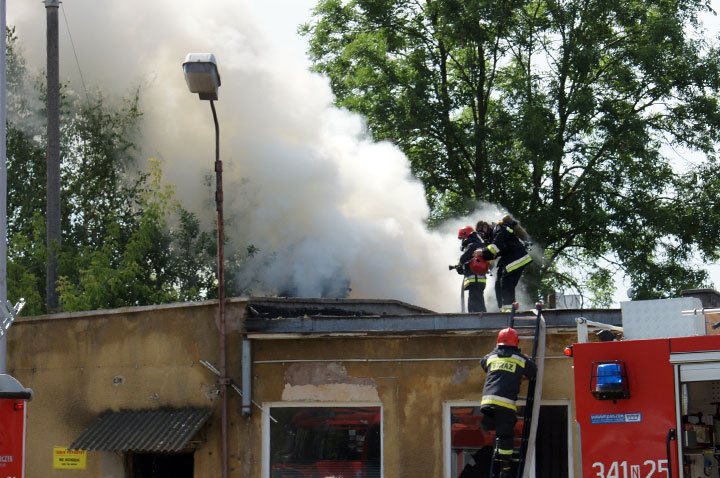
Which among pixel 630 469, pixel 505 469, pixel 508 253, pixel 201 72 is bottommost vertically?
pixel 505 469

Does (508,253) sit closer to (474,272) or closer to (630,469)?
(474,272)

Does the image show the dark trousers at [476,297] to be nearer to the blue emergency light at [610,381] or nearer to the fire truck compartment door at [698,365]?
the blue emergency light at [610,381]

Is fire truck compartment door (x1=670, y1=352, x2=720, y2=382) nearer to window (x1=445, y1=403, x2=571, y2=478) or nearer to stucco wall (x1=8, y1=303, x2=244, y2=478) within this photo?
window (x1=445, y1=403, x2=571, y2=478)

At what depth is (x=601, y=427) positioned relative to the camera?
726 cm

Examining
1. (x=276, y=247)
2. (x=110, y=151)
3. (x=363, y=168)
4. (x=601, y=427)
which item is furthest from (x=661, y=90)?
(x=601, y=427)

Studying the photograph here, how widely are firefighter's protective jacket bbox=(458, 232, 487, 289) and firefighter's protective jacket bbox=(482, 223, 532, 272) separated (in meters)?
0.52

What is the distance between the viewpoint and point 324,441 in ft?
36.6

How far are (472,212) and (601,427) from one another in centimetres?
1672

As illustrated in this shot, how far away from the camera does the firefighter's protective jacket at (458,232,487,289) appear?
13.1 metres

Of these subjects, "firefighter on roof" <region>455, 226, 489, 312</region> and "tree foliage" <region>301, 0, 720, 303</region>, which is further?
"tree foliage" <region>301, 0, 720, 303</region>

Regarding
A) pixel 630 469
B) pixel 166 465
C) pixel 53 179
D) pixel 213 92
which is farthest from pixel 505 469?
pixel 53 179

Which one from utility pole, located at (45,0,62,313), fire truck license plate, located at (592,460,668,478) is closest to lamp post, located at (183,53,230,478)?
fire truck license plate, located at (592,460,668,478)

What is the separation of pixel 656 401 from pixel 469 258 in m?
6.34

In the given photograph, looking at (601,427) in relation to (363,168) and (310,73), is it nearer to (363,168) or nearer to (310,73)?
(363,168)
